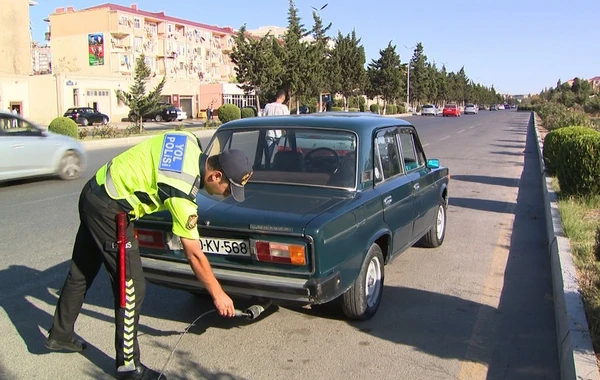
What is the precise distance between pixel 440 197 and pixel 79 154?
8.94 meters

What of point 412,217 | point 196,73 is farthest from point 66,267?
point 196,73

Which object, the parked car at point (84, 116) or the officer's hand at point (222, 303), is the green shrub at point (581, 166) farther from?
the parked car at point (84, 116)

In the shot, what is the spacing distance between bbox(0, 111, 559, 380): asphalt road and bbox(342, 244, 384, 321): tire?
109 mm

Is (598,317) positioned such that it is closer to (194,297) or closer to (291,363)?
(291,363)

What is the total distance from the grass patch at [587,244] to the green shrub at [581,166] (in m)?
0.18

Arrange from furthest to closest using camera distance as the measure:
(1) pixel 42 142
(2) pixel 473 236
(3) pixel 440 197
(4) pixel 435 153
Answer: (4) pixel 435 153 < (1) pixel 42 142 < (2) pixel 473 236 < (3) pixel 440 197

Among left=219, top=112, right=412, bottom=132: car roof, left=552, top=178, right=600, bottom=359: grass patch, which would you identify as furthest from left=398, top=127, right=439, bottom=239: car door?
left=552, top=178, right=600, bottom=359: grass patch

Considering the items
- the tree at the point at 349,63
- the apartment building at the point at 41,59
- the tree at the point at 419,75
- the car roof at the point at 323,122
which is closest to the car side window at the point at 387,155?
the car roof at the point at 323,122

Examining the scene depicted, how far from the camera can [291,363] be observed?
378cm

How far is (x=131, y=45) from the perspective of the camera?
252 feet

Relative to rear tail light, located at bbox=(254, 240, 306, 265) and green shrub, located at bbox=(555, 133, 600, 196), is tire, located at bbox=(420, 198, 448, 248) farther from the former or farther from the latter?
green shrub, located at bbox=(555, 133, 600, 196)

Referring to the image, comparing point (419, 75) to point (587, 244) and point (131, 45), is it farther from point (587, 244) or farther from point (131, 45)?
point (587, 244)

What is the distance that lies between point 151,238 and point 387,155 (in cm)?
220

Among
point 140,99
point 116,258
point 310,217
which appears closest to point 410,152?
point 310,217
